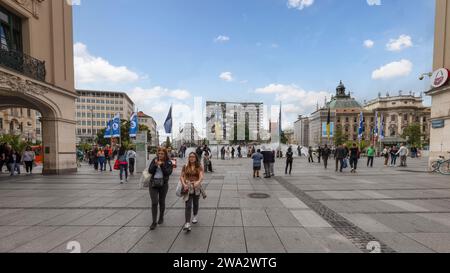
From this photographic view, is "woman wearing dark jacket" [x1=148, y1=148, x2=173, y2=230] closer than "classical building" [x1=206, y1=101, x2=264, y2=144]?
Yes

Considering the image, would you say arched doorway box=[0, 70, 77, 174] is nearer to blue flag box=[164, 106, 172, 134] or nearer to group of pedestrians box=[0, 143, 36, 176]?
group of pedestrians box=[0, 143, 36, 176]

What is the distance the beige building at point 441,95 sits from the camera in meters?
12.0

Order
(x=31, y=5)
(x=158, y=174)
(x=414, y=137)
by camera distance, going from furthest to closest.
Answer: (x=414, y=137) → (x=31, y=5) → (x=158, y=174)

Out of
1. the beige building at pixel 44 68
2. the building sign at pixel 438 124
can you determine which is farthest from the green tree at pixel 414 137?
the beige building at pixel 44 68

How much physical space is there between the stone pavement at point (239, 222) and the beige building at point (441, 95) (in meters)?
6.83

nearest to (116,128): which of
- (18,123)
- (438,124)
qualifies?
(438,124)

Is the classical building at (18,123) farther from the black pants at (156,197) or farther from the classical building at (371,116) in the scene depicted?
the classical building at (371,116)

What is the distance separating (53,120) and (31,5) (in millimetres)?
6763

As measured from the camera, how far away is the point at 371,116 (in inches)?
3797

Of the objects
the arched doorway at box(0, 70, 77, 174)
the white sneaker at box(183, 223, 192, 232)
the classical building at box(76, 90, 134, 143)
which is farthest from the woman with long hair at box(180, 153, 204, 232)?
the classical building at box(76, 90, 134, 143)

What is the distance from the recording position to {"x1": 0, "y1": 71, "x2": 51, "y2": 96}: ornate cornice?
9859 mm

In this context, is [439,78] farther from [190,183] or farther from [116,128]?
[116,128]
